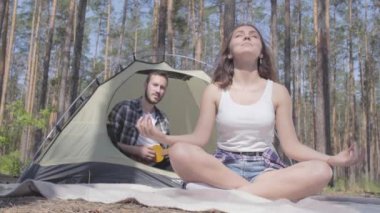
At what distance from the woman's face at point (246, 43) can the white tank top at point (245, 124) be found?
26 centimetres

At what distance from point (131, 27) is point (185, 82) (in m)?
21.9

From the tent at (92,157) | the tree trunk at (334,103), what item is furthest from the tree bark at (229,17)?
the tree trunk at (334,103)

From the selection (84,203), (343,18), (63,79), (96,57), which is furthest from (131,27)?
(84,203)

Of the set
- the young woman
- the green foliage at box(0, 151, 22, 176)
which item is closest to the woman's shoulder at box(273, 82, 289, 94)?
the young woman

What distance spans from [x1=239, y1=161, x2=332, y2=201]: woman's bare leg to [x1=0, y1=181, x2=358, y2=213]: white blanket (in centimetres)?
5

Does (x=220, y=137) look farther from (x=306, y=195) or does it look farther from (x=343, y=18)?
(x=343, y=18)

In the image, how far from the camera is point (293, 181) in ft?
7.32

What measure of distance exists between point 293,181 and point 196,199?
51 cm

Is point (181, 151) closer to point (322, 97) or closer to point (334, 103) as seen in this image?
point (322, 97)

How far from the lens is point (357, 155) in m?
2.08

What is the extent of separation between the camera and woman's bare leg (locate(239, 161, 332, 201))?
2.21 m

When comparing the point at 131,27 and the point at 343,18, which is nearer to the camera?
the point at 343,18

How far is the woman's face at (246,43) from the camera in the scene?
2.49 metres

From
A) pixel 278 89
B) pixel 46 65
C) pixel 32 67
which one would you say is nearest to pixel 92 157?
pixel 278 89
